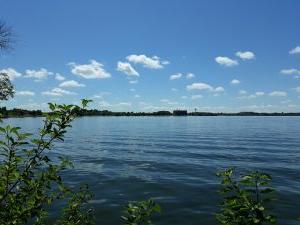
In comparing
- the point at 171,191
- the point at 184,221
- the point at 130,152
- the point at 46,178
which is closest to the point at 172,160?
the point at 130,152

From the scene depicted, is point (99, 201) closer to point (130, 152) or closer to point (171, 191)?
point (171, 191)

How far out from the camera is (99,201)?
59.2 ft

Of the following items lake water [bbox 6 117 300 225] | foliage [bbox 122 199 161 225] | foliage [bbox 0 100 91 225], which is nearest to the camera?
foliage [bbox 122 199 161 225]

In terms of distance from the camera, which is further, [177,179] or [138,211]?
[177,179]

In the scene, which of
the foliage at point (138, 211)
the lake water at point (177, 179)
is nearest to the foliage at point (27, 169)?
the foliage at point (138, 211)

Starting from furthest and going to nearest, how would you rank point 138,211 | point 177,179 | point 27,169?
point 177,179 → point 27,169 → point 138,211

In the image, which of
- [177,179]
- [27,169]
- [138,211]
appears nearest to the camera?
[138,211]

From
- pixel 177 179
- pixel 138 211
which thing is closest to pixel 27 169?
pixel 138 211

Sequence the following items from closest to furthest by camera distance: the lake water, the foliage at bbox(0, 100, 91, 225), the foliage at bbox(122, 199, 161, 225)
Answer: the foliage at bbox(122, 199, 161, 225), the foliage at bbox(0, 100, 91, 225), the lake water

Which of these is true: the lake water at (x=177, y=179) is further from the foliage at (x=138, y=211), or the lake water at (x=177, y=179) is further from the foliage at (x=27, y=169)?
the foliage at (x=138, y=211)

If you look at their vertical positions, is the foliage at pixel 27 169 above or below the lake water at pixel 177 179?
above

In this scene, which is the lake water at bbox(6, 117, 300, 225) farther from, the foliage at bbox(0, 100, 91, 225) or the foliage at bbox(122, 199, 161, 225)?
the foliage at bbox(122, 199, 161, 225)

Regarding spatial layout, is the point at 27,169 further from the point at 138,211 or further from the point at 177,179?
the point at 177,179

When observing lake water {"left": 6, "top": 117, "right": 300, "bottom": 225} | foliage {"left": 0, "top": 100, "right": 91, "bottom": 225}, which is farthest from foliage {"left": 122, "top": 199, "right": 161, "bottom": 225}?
lake water {"left": 6, "top": 117, "right": 300, "bottom": 225}
